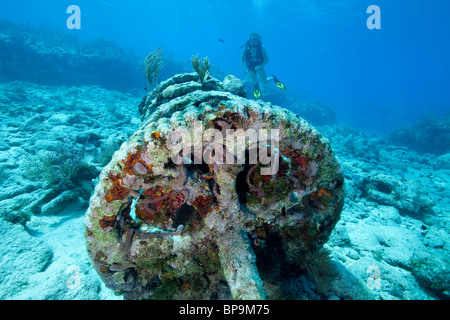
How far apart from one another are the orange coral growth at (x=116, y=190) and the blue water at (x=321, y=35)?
3217 centimetres

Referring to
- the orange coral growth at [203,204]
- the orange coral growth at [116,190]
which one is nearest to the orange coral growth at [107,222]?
the orange coral growth at [116,190]

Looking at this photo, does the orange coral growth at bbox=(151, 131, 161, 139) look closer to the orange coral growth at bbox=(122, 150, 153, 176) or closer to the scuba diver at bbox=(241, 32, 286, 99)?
the orange coral growth at bbox=(122, 150, 153, 176)

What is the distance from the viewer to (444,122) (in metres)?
18.6

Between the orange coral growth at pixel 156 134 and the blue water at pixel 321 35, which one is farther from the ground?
the blue water at pixel 321 35

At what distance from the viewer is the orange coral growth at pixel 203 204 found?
2504 millimetres

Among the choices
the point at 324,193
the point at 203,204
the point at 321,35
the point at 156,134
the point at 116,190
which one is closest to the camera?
the point at 156,134

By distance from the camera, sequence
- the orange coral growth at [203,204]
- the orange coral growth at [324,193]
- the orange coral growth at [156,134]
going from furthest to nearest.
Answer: the orange coral growth at [324,193], the orange coral growth at [203,204], the orange coral growth at [156,134]

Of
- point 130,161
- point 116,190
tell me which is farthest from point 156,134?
point 116,190

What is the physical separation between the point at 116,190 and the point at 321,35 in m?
84.1

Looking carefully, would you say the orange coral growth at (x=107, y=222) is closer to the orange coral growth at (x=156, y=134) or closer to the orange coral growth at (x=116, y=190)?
the orange coral growth at (x=116, y=190)

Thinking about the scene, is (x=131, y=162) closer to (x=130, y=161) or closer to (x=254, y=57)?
(x=130, y=161)

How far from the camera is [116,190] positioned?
2295 mm

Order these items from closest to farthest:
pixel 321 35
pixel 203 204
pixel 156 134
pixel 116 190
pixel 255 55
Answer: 1. pixel 156 134
2. pixel 116 190
3. pixel 203 204
4. pixel 255 55
5. pixel 321 35

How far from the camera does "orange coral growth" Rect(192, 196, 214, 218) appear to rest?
250 centimetres
